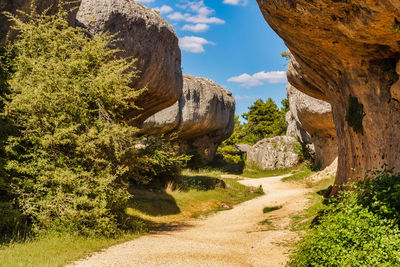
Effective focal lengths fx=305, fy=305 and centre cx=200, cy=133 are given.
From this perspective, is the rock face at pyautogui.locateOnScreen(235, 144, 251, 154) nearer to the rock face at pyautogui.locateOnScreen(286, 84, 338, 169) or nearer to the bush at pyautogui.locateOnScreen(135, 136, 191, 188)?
the rock face at pyautogui.locateOnScreen(286, 84, 338, 169)

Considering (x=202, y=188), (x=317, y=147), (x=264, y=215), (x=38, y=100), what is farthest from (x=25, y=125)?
(x=317, y=147)

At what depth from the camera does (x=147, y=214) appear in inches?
500

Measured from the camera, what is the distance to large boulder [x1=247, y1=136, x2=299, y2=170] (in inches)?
1201

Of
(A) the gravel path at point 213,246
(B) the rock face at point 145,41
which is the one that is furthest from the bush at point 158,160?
(A) the gravel path at point 213,246

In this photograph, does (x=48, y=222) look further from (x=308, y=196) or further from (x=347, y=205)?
(x=308, y=196)

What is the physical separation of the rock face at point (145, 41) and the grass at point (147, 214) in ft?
13.8

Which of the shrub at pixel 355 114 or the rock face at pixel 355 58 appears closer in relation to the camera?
the rock face at pixel 355 58

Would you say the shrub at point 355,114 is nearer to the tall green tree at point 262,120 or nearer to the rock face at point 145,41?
the rock face at point 145,41

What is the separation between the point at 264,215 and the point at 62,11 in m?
10.7

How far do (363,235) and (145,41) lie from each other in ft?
36.1

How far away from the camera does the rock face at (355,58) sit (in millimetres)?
5988

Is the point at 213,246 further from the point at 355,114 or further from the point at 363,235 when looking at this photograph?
the point at 355,114

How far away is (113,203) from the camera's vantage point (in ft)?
28.1

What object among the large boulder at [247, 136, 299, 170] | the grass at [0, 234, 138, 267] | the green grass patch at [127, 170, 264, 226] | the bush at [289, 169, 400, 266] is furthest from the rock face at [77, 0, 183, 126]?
the large boulder at [247, 136, 299, 170]
